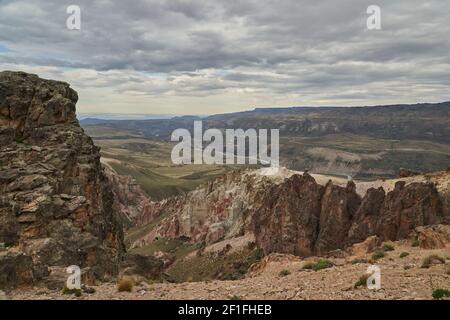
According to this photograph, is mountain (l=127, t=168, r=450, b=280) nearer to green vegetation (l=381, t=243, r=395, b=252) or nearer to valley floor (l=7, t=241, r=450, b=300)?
green vegetation (l=381, t=243, r=395, b=252)

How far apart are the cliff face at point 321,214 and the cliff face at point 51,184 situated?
30781 mm

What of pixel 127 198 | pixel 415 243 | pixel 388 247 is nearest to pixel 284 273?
pixel 388 247

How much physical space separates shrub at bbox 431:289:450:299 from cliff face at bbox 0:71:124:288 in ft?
68.2

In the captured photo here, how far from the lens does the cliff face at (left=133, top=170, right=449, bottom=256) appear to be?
185 feet

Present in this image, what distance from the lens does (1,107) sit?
137ft

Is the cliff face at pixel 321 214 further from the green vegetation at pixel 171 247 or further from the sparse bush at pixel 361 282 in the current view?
the sparse bush at pixel 361 282

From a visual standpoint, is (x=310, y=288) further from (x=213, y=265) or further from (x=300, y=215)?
(x=213, y=265)

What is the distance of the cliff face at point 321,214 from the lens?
2226 inches

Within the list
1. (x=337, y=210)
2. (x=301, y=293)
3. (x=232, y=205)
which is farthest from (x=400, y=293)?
(x=232, y=205)

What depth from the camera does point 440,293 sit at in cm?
1794

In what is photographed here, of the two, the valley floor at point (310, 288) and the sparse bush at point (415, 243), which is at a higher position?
the valley floor at point (310, 288)

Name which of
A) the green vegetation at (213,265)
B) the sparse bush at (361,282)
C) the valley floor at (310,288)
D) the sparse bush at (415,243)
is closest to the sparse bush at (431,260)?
the valley floor at (310,288)

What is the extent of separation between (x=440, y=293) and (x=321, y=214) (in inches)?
1986

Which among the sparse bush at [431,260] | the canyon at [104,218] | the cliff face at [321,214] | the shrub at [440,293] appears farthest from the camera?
the cliff face at [321,214]
